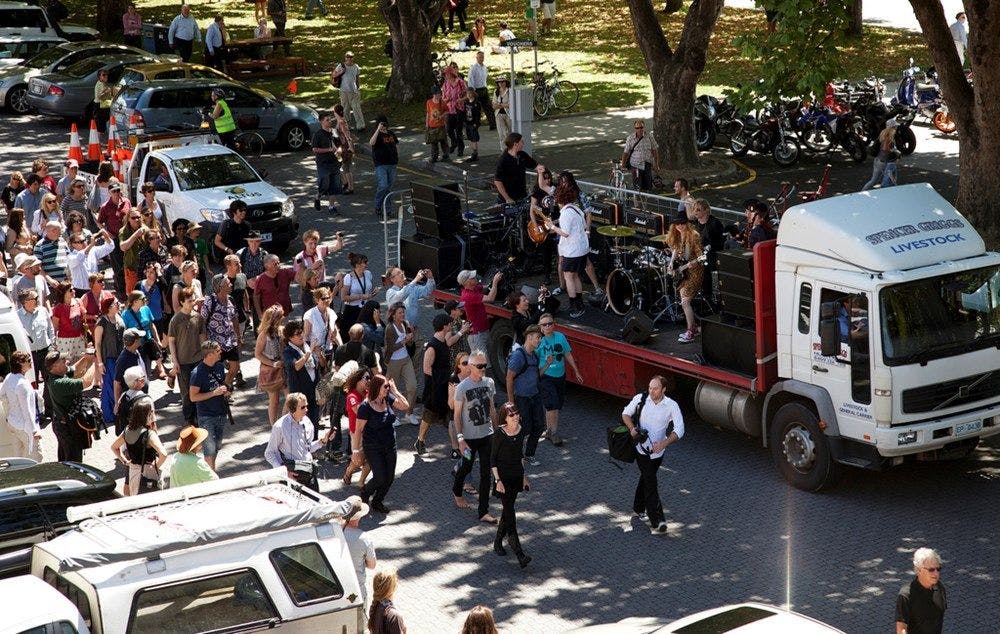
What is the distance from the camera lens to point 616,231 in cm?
1656

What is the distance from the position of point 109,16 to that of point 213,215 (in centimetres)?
2424

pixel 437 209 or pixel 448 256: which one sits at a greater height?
pixel 437 209

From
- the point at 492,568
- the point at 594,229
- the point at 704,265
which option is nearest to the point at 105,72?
the point at 594,229

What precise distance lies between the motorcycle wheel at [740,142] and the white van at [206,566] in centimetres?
1926

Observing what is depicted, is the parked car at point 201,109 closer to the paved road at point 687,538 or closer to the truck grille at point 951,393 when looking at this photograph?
the paved road at point 687,538

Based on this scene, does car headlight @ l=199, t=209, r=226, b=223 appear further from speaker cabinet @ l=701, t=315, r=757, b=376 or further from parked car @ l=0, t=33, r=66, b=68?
parked car @ l=0, t=33, r=66, b=68

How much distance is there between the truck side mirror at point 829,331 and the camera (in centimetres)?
1302

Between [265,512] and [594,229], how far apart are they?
8377 millimetres

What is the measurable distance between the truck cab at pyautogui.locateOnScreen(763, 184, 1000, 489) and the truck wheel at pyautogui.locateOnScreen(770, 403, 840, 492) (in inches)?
0.6

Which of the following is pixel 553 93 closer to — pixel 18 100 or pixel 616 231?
pixel 18 100

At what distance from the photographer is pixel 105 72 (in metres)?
31.3

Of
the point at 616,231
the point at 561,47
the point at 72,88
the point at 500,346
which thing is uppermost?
the point at 561,47

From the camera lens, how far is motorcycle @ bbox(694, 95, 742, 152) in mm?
28141

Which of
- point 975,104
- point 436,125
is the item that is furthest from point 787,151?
point 975,104
